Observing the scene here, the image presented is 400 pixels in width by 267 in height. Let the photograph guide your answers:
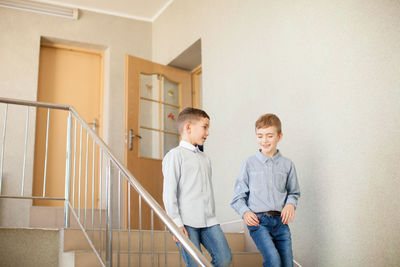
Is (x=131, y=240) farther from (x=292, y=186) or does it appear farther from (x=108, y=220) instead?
(x=292, y=186)

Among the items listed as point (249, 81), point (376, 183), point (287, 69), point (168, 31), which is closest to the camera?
point (376, 183)

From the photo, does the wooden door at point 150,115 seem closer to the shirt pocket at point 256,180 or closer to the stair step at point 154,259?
the stair step at point 154,259

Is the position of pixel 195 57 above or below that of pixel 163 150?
above

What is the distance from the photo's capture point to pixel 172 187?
2.01m

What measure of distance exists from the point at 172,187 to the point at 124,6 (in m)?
3.92

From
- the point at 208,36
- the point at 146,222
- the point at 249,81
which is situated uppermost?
the point at 208,36

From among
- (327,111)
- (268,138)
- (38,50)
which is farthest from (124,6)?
(268,138)

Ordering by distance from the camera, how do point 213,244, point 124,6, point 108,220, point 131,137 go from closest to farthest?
1. point 213,244
2. point 108,220
3. point 131,137
4. point 124,6

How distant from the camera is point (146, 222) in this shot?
4605mm

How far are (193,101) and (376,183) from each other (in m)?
3.13

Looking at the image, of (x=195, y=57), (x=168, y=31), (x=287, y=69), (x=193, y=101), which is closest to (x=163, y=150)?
→ (x=193, y=101)

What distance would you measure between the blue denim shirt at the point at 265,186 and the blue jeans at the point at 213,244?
0.38 metres

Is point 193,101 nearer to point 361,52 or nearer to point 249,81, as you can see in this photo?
point 249,81

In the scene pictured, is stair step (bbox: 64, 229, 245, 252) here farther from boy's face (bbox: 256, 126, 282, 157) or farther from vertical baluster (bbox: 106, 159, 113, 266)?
boy's face (bbox: 256, 126, 282, 157)
